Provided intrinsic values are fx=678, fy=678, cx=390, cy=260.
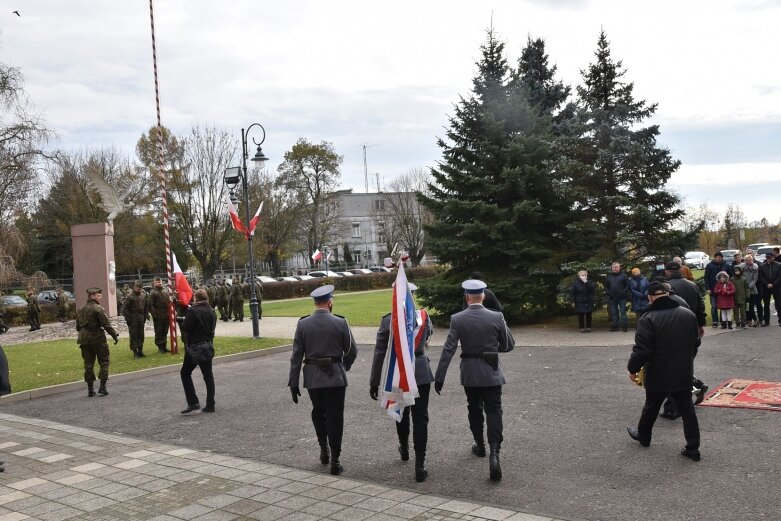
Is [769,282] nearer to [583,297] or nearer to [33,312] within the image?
[583,297]

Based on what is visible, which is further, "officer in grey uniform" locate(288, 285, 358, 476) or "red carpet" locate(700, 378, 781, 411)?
"red carpet" locate(700, 378, 781, 411)

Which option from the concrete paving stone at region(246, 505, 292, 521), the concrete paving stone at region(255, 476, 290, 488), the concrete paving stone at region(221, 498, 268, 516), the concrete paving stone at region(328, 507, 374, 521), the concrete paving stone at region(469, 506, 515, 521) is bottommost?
the concrete paving stone at region(255, 476, 290, 488)

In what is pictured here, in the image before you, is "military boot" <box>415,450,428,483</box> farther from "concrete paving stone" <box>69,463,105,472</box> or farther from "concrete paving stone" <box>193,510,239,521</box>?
"concrete paving stone" <box>69,463,105,472</box>

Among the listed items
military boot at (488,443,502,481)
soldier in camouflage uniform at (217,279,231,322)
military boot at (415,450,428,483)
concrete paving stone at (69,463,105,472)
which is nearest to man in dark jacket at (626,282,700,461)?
military boot at (488,443,502,481)

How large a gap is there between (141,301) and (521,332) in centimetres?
1033

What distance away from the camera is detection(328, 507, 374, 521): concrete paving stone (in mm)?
5434

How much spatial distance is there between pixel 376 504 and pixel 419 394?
128 centimetres

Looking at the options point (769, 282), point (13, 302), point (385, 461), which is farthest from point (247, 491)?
point (13, 302)

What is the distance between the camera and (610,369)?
12023mm

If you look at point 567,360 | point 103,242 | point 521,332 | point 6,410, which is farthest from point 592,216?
point 103,242

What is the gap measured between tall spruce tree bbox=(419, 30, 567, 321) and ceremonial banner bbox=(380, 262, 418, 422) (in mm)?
13135

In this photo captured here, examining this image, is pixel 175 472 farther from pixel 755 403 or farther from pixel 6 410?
pixel 755 403

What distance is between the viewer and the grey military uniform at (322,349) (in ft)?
22.7

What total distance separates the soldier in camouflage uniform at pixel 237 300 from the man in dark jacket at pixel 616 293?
1615 centimetres
